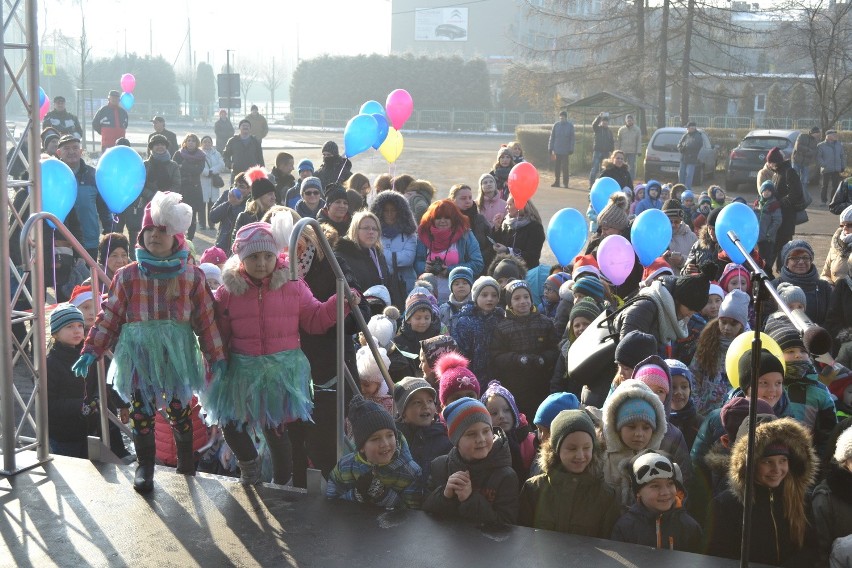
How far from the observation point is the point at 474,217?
33.2 feet

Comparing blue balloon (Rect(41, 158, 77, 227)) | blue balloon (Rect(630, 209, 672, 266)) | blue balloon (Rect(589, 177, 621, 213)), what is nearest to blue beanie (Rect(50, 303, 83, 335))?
blue balloon (Rect(41, 158, 77, 227))

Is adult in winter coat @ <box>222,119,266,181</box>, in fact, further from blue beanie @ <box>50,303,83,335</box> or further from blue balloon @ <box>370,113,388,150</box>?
blue beanie @ <box>50,303,83,335</box>

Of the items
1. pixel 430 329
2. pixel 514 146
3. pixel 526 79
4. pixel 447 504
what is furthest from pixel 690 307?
pixel 526 79

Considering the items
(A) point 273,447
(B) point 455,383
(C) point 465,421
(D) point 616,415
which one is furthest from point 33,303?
(D) point 616,415

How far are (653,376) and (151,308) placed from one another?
2.46m

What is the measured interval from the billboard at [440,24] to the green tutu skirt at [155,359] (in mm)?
84752

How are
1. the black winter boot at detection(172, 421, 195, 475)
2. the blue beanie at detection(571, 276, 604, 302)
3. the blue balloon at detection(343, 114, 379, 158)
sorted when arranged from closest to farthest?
the black winter boot at detection(172, 421, 195, 475) < the blue beanie at detection(571, 276, 604, 302) < the blue balloon at detection(343, 114, 379, 158)

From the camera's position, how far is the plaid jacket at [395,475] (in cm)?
462

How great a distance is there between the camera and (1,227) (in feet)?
15.9

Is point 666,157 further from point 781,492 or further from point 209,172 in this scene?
point 781,492

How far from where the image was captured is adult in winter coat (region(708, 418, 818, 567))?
168 inches

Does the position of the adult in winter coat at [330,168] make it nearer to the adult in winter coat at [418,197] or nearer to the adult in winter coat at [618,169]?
the adult in winter coat at [418,197]

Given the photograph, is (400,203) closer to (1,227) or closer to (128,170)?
(128,170)

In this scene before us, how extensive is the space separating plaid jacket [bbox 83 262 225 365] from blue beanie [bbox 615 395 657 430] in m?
1.89
